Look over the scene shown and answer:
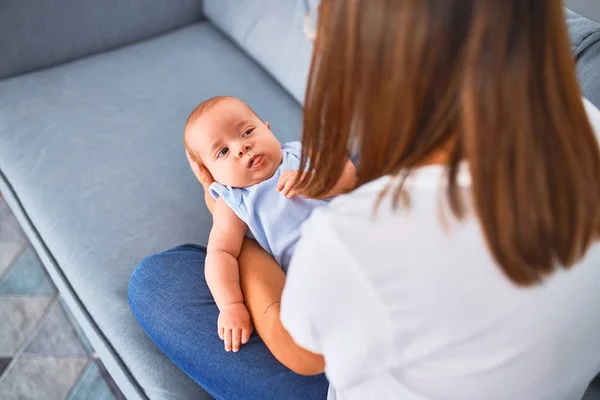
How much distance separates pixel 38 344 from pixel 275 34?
103 cm

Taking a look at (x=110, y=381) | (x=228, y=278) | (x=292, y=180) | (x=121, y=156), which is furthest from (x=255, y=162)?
(x=110, y=381)

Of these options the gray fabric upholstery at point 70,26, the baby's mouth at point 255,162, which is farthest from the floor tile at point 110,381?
the gray fabric upholstery at point 70,26

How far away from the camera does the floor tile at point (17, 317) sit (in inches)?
57.4

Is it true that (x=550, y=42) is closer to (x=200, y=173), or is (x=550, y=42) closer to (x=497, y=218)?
(x=497, y=218)

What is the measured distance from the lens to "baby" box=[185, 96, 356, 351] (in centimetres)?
93

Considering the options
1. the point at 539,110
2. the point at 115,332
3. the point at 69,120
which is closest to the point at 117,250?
the point at 115,332

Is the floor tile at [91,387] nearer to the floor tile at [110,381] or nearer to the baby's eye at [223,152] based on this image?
the floor tile at [110,381]

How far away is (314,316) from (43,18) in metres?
1.36

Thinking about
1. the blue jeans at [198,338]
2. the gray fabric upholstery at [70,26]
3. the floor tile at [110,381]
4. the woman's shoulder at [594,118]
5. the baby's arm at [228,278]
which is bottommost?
the floor tile at [110,381]

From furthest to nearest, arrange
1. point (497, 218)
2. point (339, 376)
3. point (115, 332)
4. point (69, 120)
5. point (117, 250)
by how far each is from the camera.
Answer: point (69, 120), point (117, 250), point (115, 332), point (339, 376), point (497, 218)

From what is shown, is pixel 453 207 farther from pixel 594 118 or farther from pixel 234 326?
pixel 234 326

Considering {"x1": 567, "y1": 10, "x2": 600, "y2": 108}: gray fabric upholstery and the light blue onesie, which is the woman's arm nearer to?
the light blue onesie

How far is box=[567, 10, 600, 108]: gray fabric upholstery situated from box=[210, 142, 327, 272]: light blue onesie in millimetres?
485

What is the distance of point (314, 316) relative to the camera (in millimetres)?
565
